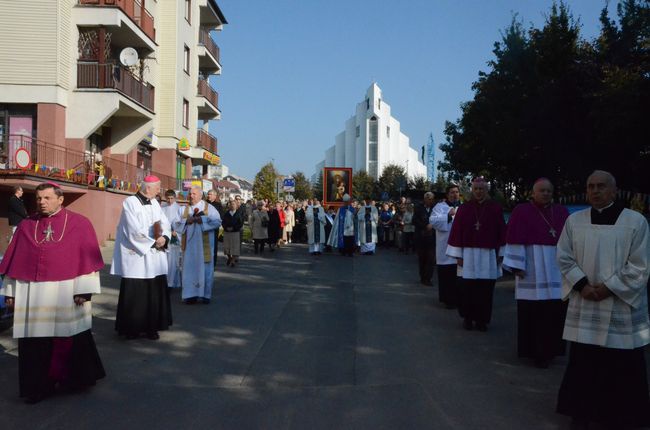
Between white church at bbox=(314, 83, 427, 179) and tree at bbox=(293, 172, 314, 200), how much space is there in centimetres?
631

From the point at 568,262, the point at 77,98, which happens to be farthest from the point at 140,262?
the point at 77,98

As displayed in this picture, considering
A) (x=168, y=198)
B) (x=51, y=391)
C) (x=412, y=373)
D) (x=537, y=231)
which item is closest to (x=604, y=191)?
(x=537, y=231)

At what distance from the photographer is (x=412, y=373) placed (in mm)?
6562

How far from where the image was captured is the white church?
97.1 meters

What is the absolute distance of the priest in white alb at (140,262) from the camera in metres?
8.07

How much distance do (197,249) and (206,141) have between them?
105 feet

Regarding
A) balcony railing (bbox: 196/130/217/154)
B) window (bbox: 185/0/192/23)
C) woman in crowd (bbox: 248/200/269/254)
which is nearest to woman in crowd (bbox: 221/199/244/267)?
woman in crowd (bbox: 248/200/269/254)

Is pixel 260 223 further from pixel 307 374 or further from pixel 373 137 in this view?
pixel 373 137

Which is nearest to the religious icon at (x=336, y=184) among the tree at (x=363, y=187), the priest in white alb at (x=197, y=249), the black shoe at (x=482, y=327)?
the priest in white alb at (x=197, y=249)

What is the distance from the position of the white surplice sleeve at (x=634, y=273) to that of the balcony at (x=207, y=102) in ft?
118

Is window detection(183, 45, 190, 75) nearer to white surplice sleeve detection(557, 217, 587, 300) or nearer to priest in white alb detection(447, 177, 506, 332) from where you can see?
priest in white alb detection(447, 177, 506, 332)

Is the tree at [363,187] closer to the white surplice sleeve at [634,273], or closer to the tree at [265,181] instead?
the tree at [265,181]

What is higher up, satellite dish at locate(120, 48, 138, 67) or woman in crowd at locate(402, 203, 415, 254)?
satellite dish at locate(120, 48, 138, 67)

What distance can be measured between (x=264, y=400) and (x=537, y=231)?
3586mm
